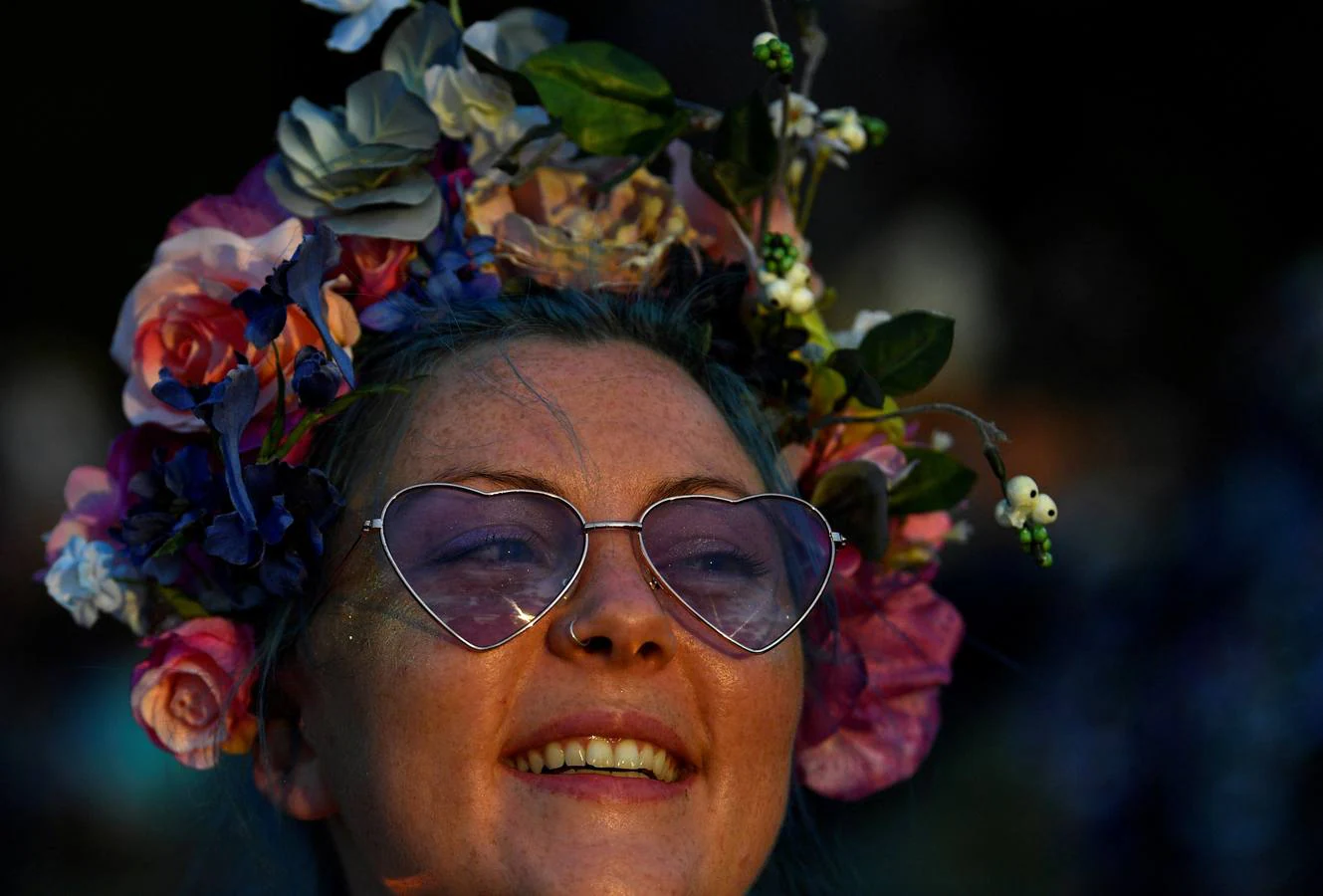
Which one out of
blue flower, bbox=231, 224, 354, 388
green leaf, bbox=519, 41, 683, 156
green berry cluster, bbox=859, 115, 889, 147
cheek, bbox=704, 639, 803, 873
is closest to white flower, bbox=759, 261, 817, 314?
green leaf, bbox=519, 41, 683, 156

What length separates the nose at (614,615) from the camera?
188cm

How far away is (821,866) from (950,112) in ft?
13.2

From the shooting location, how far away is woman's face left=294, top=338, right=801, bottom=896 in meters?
1.86

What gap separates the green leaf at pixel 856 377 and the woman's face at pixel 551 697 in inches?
13.2

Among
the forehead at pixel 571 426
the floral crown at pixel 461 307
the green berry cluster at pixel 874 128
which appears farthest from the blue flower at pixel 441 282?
the green berry cluster at pixel 874 128

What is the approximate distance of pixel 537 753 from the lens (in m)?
1.89

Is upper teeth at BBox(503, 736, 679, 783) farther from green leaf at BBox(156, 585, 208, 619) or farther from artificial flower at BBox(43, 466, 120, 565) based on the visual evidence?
artificial flower at BBox(43, 466, 120, 565)

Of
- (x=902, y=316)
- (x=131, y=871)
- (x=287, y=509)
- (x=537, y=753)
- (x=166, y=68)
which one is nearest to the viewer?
(x=537, y=753)

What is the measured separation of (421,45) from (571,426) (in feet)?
3.00

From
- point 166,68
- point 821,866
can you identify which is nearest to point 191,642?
point 821,866

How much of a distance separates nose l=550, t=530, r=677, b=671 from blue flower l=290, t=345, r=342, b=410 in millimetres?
471

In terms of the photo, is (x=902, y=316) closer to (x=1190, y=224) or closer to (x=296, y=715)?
(x=296, y=715)

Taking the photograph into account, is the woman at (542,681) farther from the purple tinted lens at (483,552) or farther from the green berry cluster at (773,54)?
the green berry cluster at (773,54)

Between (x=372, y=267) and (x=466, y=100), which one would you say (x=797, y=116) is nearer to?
(x=466, y=100)
